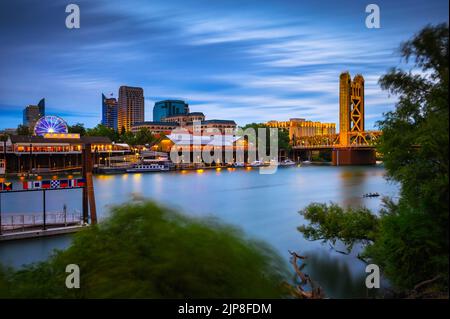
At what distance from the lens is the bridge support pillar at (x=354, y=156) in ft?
247

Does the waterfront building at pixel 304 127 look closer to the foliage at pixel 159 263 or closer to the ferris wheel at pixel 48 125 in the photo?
the ferris wheel at pixel 48 125

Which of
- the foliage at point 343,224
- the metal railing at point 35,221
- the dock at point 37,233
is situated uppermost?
the foliage at point 343,224

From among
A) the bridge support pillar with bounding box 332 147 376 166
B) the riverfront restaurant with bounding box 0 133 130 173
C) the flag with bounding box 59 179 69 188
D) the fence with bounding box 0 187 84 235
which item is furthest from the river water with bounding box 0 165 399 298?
the bridge support pillar with bounding box 332 147 376 166

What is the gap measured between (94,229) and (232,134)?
82.3 meters

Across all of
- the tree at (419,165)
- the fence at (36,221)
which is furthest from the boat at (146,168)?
the tree at (419,165)

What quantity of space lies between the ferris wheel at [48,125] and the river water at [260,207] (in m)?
25.7

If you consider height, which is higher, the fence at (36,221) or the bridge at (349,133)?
the bridge at (349,133)

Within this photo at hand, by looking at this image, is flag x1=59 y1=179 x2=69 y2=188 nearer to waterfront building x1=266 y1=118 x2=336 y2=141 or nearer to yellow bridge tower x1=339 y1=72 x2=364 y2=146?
yellow bridge tower x1=339 y1=72 x2=364 y2=146

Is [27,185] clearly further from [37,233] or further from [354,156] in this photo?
[354,156]

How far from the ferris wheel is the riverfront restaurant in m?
0.92

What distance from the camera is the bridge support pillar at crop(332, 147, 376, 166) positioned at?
7531cm

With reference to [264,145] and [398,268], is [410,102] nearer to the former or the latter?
[398,268]

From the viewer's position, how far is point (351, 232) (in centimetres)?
1155
